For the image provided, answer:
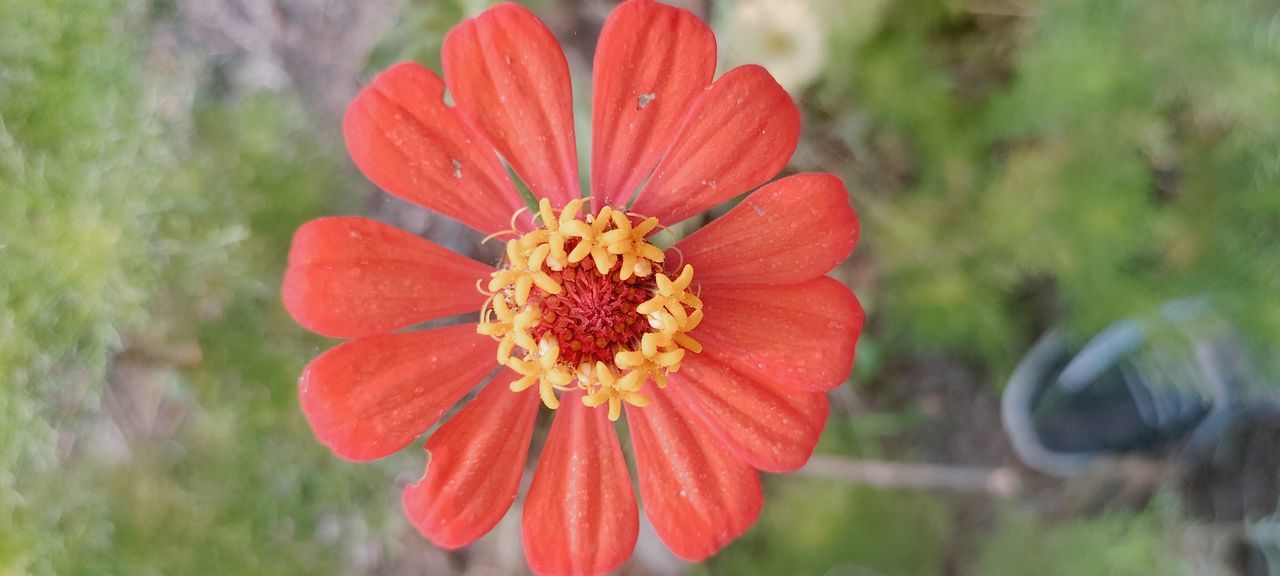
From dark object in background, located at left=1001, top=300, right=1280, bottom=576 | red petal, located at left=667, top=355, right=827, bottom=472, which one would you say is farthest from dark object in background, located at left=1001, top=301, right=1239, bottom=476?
red petal, located at left=667, top=355, right=827, bottom=472

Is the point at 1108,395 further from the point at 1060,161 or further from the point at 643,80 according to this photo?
the point at 643,80

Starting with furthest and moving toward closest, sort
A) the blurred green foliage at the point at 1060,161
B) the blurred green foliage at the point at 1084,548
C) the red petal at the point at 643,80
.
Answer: the blurred green foliage at the point at 1084,548 < the blurred green foliage at the point at 1060,161 < the red petal at the point at 643,80

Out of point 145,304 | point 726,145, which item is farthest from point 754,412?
point 145,304

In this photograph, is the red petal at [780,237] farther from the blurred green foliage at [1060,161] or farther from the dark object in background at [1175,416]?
the dark object in background at [1175,416]

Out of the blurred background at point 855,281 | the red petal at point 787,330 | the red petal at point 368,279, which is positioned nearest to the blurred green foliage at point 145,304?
the blurred background at point 855,281

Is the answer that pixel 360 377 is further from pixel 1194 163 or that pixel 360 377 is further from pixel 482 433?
pixel 1194 163

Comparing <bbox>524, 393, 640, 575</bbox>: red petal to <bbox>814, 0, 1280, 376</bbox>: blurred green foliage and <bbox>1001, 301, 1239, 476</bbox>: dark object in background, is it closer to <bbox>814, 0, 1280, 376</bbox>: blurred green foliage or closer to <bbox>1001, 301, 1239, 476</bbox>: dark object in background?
<bbox>814, 0, 1280, 376</bbox>: blurred green foliage

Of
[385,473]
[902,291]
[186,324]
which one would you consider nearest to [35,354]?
[186,324]
